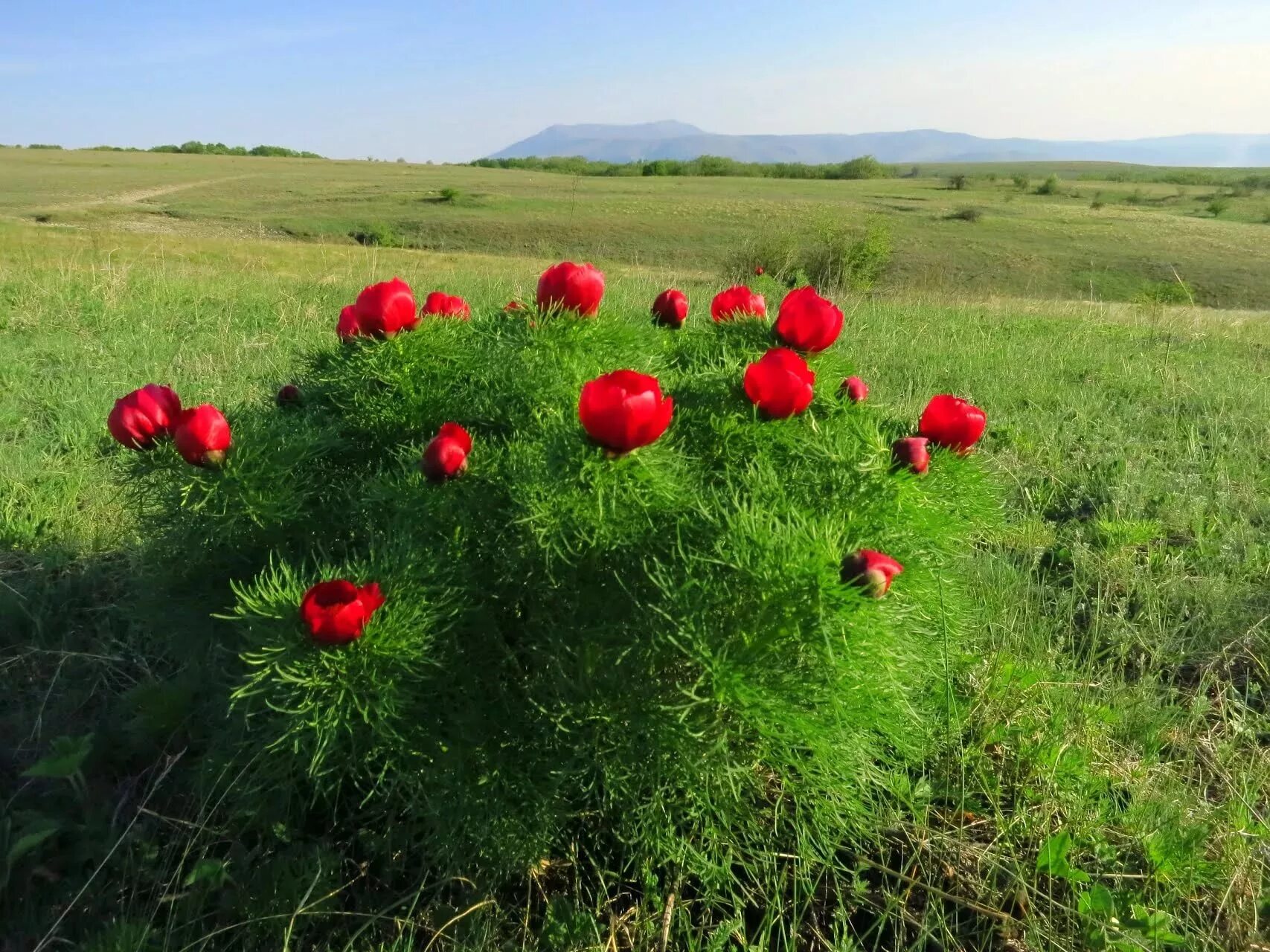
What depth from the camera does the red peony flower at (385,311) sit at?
1944 mm

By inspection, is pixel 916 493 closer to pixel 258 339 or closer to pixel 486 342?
pixel 486 342

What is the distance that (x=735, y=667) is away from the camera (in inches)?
55.0

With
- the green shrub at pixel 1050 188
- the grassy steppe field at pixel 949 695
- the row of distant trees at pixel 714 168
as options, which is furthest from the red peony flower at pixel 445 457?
the green shrub at pixel 1050 188

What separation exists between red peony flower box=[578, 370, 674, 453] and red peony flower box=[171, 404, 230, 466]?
72cm

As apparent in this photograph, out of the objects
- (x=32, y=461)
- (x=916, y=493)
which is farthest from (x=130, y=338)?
(x=916, y=493)

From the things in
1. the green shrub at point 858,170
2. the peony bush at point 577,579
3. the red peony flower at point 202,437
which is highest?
the green shrub at point 858,170

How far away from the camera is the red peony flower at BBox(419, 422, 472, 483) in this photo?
1.52 m

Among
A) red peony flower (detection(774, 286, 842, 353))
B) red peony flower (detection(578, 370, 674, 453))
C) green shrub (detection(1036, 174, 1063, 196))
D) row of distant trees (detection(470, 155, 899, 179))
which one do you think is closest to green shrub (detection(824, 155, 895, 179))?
row of distant trees (detection(470, 155, 899, 179))

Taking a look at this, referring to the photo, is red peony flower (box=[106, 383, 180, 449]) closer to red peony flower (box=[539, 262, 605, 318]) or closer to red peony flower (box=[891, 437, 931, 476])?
red peony flower (box=[539, 262, 605, 318])

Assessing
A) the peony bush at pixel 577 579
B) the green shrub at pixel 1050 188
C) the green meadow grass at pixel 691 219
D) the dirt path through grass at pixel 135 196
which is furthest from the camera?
the green shrub at pixel 1050 188

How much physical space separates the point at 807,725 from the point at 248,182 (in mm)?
55615

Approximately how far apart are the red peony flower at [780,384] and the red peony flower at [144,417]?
3.66ft

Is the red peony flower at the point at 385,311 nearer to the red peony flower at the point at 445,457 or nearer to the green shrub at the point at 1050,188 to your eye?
the red peony flower at the point at 445,457

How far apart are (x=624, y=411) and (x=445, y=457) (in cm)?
37
